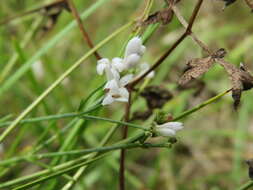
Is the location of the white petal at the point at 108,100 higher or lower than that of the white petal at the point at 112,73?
lower

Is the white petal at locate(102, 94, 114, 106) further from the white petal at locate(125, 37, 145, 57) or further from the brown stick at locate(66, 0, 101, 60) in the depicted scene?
the brown stick at locate(66, 0, 101, 60)

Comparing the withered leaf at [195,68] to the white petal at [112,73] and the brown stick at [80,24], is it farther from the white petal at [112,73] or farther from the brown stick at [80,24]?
the brown stick at [80,24]

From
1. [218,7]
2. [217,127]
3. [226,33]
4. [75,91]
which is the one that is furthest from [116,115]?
[218,7]

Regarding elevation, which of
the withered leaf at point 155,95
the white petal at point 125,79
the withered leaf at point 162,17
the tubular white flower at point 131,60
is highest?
the withered leaf at point 155,95

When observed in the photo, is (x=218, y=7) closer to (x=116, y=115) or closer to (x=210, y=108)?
(x=210, y=108)

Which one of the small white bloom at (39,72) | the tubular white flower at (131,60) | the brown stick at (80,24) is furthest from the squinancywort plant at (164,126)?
the small white bloom at (39,72)

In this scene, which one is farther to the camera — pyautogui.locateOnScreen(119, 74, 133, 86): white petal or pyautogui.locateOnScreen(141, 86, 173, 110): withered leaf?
pyautogui.locateOnScreen(141, 86, 173, 110): withered leaf

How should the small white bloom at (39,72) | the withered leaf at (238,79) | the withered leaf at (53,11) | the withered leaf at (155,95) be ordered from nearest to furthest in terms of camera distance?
the withered leaf at (238,79) → the withered leaf at (155,95) → the withered leaf at (53,11) → the small white bloom at (39,72)

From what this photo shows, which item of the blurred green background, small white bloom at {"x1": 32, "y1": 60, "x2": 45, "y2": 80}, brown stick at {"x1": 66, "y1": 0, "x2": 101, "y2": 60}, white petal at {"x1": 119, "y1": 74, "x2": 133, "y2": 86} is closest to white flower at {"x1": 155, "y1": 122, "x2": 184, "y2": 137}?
white petal at {"x1": 119, "y1": 74, "x2": 133, "y2": 86}
